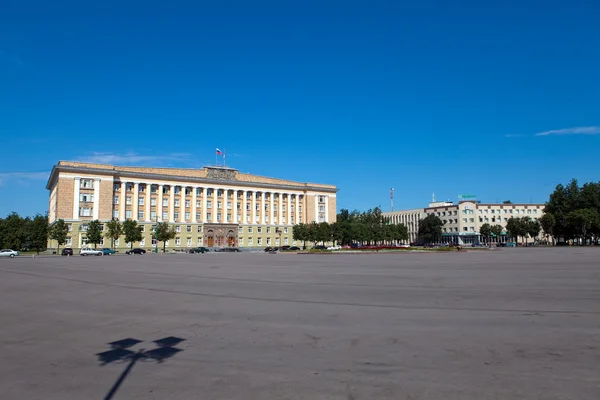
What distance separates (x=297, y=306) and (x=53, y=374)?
6.46 m

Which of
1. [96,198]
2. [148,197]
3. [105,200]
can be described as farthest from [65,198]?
[148,197]

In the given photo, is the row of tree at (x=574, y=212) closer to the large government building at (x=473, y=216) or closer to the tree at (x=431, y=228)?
the large government building at (x=473, y=216)

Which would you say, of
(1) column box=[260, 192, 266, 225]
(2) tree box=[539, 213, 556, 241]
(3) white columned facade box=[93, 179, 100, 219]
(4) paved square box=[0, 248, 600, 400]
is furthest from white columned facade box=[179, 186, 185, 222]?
(2) tree box=[539, 213, 556, 241]

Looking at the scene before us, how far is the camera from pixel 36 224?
76.1 metres

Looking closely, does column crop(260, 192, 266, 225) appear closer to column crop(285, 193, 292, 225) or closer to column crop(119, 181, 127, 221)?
column crop(285, 193, 292, 225)

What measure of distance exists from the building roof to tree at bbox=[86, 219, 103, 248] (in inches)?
442

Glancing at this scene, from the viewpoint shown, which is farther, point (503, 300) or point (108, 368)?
point (503, 300)

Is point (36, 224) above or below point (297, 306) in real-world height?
above

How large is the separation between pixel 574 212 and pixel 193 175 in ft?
267

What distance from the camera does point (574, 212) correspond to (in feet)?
292


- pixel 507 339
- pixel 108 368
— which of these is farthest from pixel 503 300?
pixel 108 368

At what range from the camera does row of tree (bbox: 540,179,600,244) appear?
8750cm

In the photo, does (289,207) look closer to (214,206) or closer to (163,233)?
(214,206)

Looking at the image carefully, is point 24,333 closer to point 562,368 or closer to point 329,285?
point 562,368
